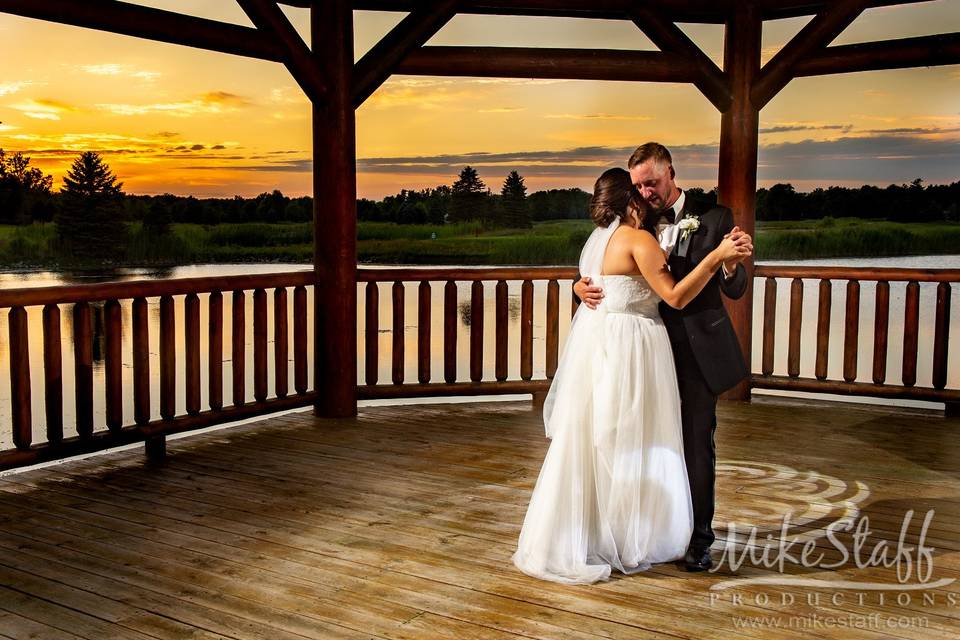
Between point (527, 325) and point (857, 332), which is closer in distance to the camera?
point (857, 332)

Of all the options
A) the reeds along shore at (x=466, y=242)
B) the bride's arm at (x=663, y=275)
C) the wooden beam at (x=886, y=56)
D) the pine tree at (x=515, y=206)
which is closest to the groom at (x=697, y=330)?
the bride's arm at (x=663, y=275)

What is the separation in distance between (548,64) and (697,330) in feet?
11.6

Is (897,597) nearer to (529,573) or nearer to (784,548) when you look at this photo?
(784,548)

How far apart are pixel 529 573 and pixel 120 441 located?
265 cm

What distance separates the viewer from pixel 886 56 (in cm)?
624

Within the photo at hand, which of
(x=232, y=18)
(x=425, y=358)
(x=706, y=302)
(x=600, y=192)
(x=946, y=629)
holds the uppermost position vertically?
(x=232, y=18)

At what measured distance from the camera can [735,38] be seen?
6535 millimetres

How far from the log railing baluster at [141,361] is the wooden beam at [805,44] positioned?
440cm

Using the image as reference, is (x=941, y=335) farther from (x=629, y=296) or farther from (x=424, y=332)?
(x=629, y=296)

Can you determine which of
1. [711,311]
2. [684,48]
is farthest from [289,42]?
[711,311]

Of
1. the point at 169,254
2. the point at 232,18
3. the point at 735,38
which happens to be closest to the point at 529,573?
the point at 735,38

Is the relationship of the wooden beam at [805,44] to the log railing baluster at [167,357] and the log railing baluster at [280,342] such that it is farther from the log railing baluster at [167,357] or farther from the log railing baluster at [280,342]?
the log railing baluster at [167,357]

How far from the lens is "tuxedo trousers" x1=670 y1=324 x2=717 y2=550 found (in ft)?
11.3

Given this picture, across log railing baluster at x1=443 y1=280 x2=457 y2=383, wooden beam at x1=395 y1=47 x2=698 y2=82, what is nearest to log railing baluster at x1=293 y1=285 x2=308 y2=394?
log railing baluster at x1=443 y1=280 x2=457 y2=383
